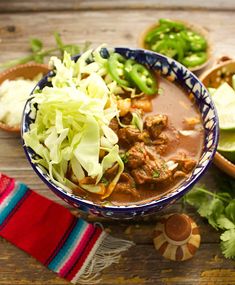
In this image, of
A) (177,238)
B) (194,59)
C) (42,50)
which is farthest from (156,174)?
(42,50)

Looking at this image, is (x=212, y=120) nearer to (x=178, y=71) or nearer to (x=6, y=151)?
(x=178, y=71)

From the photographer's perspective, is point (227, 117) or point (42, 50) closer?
point (227, 117)

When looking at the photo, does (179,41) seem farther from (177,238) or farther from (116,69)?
(177,238)

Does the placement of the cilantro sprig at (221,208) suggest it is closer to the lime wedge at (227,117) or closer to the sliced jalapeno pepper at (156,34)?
the lime wedge at (227,117)

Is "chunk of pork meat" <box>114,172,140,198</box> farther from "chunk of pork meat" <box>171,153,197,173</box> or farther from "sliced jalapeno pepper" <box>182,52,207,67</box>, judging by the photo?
"sliced jalapeno pepper" <box>182,52,207,67</box>

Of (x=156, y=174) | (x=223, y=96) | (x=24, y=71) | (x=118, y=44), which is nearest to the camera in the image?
(x=156, y=174)

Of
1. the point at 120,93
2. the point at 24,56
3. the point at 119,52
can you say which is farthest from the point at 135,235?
the point at 24,56

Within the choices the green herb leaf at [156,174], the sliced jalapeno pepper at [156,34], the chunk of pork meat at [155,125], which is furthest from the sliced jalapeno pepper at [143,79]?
the sliced jalapeno pepper at [156,34]
